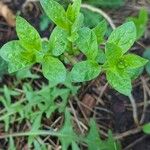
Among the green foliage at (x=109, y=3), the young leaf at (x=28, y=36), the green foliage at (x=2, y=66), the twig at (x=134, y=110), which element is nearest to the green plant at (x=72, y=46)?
the young leaf at (x=28, y=36)

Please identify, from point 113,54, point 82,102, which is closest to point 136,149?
point 82,102

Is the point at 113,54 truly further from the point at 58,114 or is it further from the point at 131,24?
the point at 58,114

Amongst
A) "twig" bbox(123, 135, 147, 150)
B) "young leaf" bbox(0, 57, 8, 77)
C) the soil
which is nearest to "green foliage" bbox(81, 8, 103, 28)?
the soil

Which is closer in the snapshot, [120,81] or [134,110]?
[120,81]

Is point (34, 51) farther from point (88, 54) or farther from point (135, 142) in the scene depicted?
point (135, 142)

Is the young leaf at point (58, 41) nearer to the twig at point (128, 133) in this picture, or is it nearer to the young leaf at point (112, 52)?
the young leaf at point (112, 52)

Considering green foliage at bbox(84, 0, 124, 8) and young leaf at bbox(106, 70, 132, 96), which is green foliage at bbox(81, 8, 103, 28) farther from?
young leaf at bbox(106, 70, 132, 96)

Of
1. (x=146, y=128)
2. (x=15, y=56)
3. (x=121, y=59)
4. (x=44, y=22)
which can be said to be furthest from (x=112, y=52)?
(x=44, y=22)
